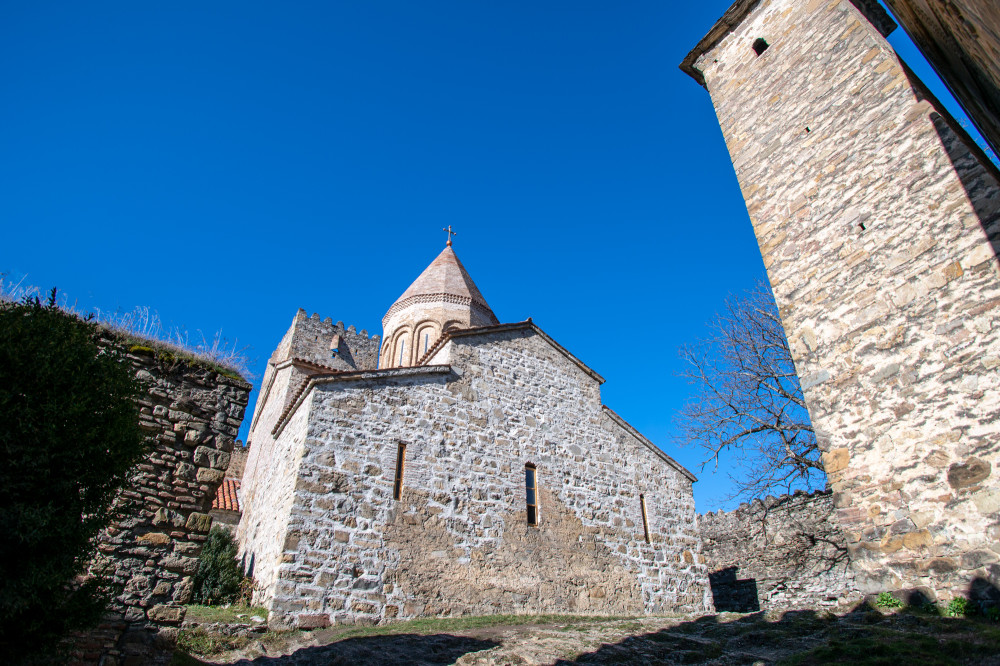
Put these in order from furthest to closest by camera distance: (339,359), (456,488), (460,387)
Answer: (339,359) < (460,387) < (456,488)

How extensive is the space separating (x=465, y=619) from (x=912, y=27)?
387 inches

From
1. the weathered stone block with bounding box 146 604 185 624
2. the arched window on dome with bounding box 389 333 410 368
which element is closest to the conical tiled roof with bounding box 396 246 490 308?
the arched window on dome with bounding box 389 333 410 368

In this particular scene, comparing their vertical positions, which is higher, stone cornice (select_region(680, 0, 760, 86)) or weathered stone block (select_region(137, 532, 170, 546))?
stone cornice (select_region(680, 0, 760, 86))

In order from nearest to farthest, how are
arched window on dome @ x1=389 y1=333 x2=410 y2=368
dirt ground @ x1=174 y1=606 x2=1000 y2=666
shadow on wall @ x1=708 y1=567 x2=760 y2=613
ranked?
dirt ground @ x1=174 y1=606 x2=1000 y2=666 → shadow on wall @ x1=708 y1=567 x2=760 y2=613 → arched window on dome @ x1=389 y1=333 x2=410 y2=368

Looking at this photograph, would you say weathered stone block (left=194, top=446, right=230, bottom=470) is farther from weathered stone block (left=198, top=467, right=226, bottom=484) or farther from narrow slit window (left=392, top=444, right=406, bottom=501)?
narrow slit window (left=392, top=444, right=406, bottom=501)

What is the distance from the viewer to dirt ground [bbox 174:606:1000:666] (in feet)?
15.8

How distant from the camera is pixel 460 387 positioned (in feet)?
36.6

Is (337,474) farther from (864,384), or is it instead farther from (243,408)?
(864,384)

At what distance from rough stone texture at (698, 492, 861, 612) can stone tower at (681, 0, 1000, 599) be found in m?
6.93

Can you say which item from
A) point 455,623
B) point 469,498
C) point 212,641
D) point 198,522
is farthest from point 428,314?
point 198,522

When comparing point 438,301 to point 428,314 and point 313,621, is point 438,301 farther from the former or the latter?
point 313,621

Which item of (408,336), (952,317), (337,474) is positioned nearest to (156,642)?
(337,474)

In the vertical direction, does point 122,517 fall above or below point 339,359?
below

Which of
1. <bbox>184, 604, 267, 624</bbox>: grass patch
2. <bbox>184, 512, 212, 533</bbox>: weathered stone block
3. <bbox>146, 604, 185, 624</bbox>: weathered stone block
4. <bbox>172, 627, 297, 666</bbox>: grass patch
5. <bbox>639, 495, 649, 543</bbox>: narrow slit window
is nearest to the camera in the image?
<bbox>146, 604, 185, 624</bbox>: weathered stone block
